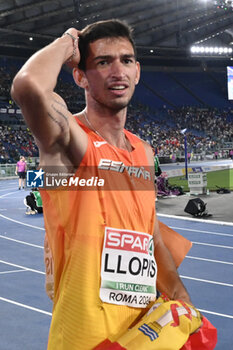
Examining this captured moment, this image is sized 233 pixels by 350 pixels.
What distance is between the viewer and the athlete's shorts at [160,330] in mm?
1641

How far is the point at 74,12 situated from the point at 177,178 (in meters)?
18.3

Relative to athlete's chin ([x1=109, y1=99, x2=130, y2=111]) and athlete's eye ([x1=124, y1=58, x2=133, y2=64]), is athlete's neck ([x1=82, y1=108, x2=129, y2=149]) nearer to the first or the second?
athlete's chin ([x1=109, y1=99, x2=130, y2=111])

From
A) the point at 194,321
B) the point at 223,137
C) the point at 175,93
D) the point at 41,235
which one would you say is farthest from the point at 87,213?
the point at 175,93

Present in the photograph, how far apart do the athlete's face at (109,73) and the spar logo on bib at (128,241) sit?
0.50 meters

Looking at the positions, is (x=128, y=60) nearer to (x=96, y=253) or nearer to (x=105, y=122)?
(x=105, y=122)

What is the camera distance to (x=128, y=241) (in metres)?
1.77

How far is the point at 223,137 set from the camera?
5803 cm

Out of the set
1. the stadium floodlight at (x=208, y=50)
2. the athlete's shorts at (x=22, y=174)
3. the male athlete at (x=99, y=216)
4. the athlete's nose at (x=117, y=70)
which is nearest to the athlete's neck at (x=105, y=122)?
the male athlete at (x=99, y=216)

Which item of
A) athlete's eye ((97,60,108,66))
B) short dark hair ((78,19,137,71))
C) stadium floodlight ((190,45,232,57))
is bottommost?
athlete's eye ((97,60,108,66))

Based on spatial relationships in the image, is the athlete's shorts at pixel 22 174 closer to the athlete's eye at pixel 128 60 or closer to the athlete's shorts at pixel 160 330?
the athlete's eye at pixel 128 60

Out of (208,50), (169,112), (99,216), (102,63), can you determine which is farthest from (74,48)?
(169,112)

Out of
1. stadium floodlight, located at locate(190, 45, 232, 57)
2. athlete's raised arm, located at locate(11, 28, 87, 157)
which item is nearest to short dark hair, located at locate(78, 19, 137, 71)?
athlete's raised arm, located at locate(11, 28, 87, 157)

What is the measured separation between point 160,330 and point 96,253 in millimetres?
359

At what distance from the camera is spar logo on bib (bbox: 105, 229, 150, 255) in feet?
5.68
